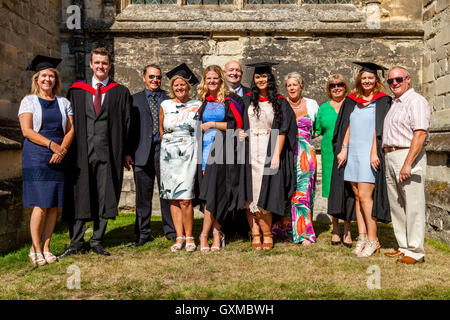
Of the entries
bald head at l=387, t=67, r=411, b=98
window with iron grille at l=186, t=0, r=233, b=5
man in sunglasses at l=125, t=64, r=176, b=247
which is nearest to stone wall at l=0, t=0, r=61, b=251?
man in sunglasses at l=125, t=64, r=176, b=247

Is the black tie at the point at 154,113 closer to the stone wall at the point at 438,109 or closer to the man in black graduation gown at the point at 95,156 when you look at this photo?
the man in black graduation gown at the point at 95,156

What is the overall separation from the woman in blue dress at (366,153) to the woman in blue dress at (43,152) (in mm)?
3198

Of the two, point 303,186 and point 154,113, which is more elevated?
point 154,113

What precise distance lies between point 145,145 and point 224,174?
Answer: 1.11 metres

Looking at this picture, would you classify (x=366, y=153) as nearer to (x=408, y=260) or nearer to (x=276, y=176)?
(x=276, y=176)

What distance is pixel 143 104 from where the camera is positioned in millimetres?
5461

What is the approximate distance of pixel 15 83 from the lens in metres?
6.02

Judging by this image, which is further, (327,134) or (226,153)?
(327,134)

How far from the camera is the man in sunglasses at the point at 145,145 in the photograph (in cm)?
538

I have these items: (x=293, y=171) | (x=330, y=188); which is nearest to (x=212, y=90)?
(x=293, y=171)

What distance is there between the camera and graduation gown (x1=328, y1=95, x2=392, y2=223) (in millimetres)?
4781

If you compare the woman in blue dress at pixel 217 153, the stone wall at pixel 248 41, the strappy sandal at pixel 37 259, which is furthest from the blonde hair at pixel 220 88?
the stone wall at pixel 248 41

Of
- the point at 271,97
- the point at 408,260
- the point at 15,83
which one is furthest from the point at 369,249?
the point at 15,83
